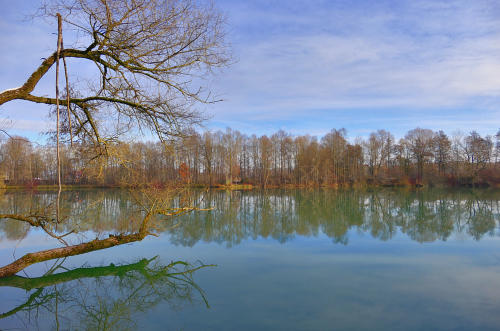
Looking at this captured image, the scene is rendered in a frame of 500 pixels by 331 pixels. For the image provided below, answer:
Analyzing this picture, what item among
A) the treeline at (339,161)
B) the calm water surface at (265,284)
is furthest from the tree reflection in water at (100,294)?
the treeline at (339,161)

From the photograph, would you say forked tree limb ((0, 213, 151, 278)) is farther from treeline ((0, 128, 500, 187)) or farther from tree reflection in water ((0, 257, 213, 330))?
treeline ((0, 128, 500, 187))

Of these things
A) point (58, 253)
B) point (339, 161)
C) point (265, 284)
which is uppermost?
point (339, 161)

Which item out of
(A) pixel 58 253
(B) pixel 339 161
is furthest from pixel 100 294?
(B) pixel 339 161

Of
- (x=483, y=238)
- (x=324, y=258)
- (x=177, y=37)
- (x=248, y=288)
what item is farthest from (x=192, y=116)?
(x=483, y=238)

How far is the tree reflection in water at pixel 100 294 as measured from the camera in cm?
452

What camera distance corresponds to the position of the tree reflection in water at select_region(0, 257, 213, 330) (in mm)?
4516

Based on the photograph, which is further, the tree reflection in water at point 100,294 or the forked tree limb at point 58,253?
the forked tree limb at point 58,253

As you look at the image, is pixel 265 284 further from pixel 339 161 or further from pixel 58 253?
pixel 339 161

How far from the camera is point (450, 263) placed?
7395 mm

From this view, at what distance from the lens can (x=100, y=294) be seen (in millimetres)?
5414

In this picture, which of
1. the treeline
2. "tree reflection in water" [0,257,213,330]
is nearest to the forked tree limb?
"tree reflection in water" [0,257,213,330]

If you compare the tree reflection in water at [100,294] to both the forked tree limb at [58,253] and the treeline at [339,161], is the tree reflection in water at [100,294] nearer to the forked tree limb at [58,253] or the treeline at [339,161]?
the forked tree limb at [58,253]

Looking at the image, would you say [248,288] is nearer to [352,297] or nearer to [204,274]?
[204,274]

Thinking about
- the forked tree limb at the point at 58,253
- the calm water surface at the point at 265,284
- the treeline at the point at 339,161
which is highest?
the treeline at the point at 339,161
